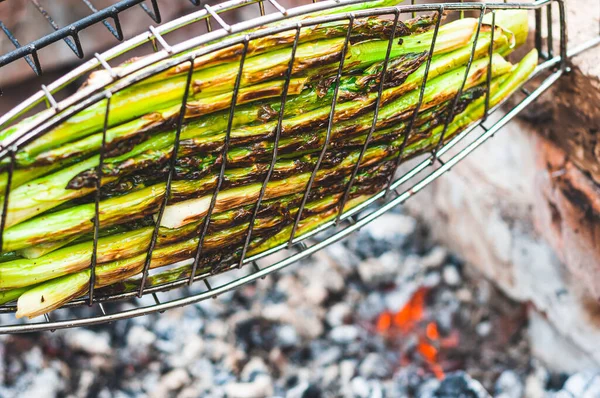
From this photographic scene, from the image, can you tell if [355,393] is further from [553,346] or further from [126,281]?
[126,281]

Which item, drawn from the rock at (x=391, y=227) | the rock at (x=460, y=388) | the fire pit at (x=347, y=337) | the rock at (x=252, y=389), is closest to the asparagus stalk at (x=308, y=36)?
the fire pit at (x=347, y=337)

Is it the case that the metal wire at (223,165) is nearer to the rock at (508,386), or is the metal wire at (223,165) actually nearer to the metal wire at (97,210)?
the metal wire at (97,210)

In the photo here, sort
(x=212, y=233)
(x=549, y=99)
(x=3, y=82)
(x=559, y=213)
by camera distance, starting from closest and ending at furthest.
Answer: (x=212, y=233)
(x=549, y=99)
(x=559, y=213)
(x=3, y=82)

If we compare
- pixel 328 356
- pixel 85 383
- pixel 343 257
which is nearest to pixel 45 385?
pixel 85 383

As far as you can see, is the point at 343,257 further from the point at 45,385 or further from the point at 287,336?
the point at 45,385

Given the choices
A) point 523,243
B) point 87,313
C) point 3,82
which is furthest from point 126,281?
point 3,82
